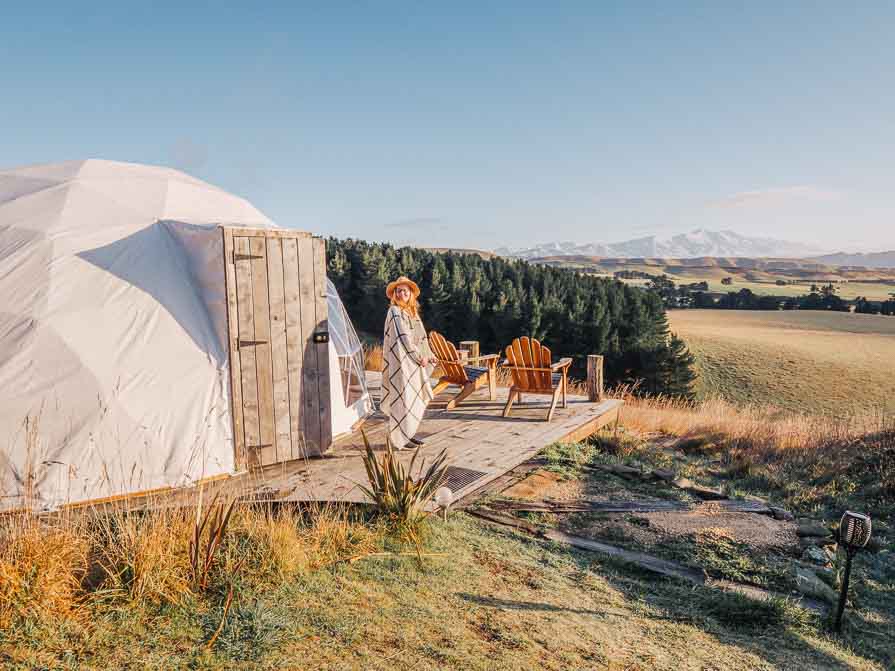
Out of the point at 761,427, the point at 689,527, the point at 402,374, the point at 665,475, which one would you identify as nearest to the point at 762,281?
the point at 761,427

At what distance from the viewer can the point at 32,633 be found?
8.29 ft

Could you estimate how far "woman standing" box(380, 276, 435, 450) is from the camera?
19.0ft

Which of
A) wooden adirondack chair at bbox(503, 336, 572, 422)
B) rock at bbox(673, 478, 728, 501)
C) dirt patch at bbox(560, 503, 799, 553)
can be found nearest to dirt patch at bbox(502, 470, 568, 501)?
dirt patch at bbox(560, 503, 799, 553)

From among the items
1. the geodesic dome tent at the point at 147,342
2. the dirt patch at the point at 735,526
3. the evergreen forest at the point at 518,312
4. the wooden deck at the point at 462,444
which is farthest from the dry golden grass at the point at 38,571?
the evergreen forest at the point at 518,312

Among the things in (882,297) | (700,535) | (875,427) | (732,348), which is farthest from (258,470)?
(882,297)

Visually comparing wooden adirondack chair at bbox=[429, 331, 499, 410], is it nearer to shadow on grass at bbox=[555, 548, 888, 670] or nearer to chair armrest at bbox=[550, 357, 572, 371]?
chair armrest at bbox=[550, 357, 572, 371]

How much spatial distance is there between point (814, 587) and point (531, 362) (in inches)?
157

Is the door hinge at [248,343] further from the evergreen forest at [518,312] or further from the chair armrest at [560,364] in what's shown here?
the evergreen forest at [518,312]

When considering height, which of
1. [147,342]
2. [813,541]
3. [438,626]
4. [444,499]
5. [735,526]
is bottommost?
[813,541]

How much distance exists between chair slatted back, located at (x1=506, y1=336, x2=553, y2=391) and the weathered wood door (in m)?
2.59

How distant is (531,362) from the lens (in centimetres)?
741

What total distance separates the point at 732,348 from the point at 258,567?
41.0 metres

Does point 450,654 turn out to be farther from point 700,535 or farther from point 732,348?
point 732,348

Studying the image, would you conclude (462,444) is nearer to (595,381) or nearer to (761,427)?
(595,381)
